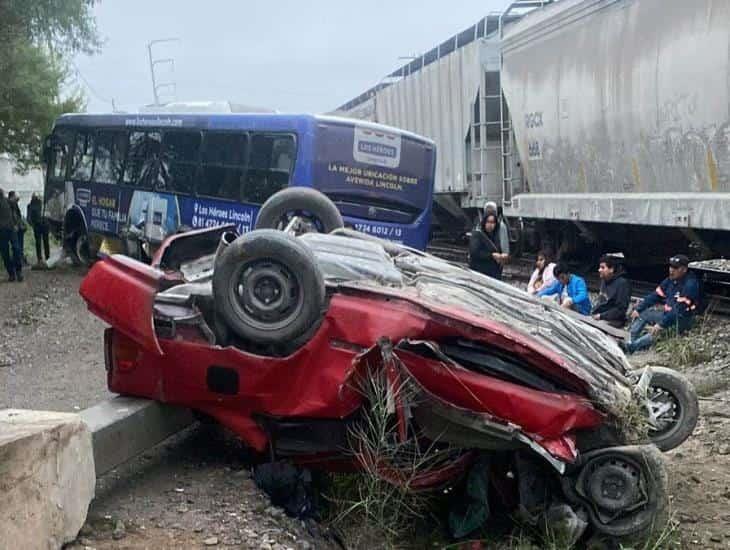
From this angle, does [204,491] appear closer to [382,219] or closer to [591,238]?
[382,219]

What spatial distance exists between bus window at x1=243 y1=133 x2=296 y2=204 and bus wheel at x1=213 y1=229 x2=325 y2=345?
7118 mm

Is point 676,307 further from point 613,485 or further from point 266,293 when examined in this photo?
point 266,293

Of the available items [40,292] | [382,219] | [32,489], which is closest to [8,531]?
[32,489]

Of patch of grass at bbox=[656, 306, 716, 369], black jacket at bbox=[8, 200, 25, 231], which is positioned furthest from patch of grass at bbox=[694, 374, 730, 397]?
black jacket at bbox=[8, 200, 25, 231]

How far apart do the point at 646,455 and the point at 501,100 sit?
11953 mm

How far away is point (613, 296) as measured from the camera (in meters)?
8.44

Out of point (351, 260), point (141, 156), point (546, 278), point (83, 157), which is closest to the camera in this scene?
point (351, 260)

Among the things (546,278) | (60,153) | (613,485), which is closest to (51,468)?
(613,485)

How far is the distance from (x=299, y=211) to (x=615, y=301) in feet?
12.1

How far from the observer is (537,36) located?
492 inches

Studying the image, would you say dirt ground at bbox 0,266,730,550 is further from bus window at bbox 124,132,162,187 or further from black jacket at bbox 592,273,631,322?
bus window at bbox 124,132,162,187

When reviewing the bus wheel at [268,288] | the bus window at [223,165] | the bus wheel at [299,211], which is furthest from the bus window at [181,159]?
the bus wheel at [268,288]

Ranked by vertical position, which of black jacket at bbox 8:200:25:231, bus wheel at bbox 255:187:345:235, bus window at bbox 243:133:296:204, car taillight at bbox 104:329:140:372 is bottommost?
car taillight at bbox 104:329:140:372

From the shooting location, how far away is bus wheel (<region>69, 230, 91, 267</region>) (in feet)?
48.2
